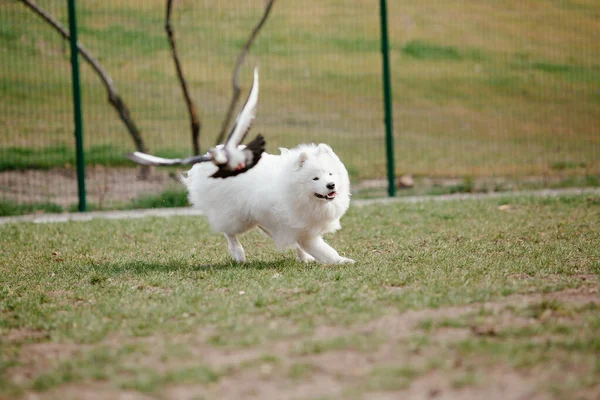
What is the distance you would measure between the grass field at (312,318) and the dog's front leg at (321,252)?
0.51 feet

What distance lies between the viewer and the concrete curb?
36.2ft

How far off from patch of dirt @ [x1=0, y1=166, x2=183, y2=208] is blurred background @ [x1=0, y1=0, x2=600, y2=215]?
28 mm

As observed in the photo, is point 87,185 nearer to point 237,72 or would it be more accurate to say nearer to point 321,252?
point 237,72

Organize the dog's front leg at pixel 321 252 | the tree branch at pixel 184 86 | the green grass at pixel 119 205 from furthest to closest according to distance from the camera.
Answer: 1. the tree branch at pixel 184 86
2. the green grass at pixel 119 205
3. the dog's front leg at pixel 321 252

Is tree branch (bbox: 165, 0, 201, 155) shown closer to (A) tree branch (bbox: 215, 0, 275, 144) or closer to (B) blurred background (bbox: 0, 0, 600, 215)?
(A) tree branch (bbox: 215, 0, 275, 144)

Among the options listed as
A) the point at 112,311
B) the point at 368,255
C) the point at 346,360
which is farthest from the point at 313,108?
the point at 346,360

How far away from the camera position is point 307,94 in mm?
13422

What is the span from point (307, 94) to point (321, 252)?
6.67 meters

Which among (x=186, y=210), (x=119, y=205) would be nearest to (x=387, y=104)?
(x=186, y=210)

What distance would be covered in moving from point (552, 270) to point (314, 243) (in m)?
2.01

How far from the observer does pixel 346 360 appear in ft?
13.7

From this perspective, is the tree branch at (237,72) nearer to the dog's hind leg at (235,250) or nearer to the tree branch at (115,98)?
the tree branch at (115,98)

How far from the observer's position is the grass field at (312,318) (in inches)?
154

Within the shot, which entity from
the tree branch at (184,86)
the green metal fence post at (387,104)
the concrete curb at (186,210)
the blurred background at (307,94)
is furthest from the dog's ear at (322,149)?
the tree branch at (184,86)
